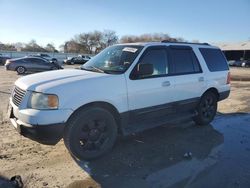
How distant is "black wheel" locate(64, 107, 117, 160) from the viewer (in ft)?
16.3

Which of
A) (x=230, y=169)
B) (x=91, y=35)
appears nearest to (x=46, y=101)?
(x=230, y=169)

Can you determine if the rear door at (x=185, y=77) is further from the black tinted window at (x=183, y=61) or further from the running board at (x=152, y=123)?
the running board at (x=152, y=123)

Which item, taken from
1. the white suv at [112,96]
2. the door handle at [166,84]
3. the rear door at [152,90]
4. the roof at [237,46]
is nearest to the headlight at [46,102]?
the white suv at [112,96]

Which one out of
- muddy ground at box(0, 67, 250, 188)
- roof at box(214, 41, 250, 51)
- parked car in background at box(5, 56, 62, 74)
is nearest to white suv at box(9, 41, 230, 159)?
muddy ground at box(0, 67, 250, 188)

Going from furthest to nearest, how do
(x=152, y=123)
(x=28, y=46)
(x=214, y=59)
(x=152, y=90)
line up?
(x=28, y=46)
(x=214, y=59)
(x=152, y=123)
(x=152, y=90)

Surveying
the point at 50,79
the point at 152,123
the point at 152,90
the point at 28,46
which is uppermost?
the point at 28,46

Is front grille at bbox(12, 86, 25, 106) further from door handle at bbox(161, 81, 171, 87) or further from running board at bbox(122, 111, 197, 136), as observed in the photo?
door handle at bbox(161, 81, 171, 87)

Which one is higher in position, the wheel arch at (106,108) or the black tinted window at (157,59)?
the black tinted window at (157,59)

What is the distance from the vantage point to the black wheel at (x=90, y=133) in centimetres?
497

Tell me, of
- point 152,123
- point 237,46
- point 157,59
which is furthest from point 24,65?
point 237,46

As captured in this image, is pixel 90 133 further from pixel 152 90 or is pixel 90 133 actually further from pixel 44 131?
pixel 152 90

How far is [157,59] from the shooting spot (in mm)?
6324

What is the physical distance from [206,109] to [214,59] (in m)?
1.29

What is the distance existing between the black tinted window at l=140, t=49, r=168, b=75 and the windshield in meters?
0.20
